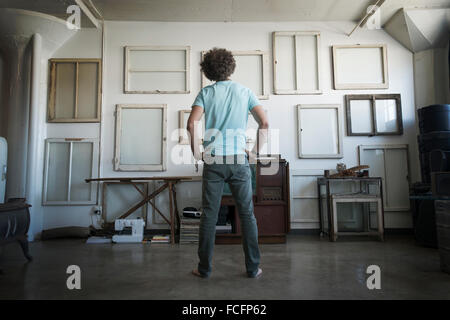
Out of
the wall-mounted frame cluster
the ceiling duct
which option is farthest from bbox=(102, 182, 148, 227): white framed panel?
the ceiling duct

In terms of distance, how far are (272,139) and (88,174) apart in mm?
2853

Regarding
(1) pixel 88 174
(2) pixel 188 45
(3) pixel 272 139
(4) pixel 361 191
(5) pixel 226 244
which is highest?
(2) pixel 188 45

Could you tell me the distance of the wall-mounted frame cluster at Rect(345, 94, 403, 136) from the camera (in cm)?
468

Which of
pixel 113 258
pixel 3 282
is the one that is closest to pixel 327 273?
pixel 113 258

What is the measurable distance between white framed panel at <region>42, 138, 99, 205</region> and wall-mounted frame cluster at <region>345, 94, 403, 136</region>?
3.95 meters

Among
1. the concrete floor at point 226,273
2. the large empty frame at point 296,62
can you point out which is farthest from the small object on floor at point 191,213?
the large empty frame at point 296,62

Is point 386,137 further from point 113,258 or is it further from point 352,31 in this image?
point 113,258

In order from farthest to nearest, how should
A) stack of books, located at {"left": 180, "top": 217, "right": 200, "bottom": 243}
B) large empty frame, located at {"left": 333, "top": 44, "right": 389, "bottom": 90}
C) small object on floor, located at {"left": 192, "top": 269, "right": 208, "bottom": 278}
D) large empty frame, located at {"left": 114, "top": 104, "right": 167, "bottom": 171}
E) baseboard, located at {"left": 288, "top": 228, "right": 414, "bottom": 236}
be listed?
large empty frame, located at {"left": 333, "top": 44, "right": 389, "bottom": 90}, large empty frame, located at {"left": 114, "top": 104, "right": 167, "bottom": 171}, baseboard, located at {"left": 288, "top": 228, "right": 414, "bottom": 236}, stack of books, located at {"left": 180, "top": 217, "right": 200, "bottom": 243}, small object on floor, located at {"left": 192, "top": 269, "right": 208, "bottom": 278}

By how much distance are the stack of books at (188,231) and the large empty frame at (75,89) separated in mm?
2161

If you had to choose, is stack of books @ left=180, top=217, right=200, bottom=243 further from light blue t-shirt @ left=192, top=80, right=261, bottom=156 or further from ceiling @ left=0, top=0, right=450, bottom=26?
ceiling @ left=0, top=0, right=450, bottom=26

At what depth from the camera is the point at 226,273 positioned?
239 centimetres

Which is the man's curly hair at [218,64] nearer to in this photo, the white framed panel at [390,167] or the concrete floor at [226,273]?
the concrete floor at [226,273]

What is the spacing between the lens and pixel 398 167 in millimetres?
4645

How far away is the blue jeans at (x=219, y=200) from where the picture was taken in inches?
84.4
